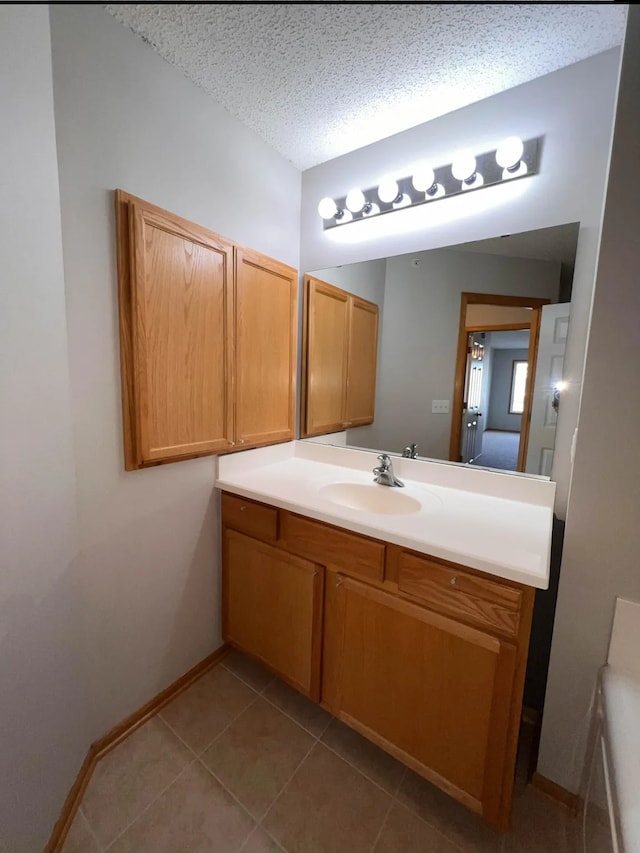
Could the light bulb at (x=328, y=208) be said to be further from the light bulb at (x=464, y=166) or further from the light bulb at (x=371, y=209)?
the light bulb at (x=464, y=166)

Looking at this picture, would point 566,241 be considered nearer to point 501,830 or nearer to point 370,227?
point 370,227

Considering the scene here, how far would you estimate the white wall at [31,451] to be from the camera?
2.69ft

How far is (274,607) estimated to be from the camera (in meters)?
1.39

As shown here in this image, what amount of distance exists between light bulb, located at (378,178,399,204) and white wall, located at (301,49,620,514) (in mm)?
62

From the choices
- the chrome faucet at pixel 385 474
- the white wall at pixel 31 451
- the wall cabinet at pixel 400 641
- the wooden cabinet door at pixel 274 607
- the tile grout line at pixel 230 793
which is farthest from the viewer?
the chrome faucet at pixel 385 474

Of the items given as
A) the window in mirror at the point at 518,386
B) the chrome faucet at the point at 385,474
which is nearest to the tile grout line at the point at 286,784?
the chrome faucet at the point at 385,474

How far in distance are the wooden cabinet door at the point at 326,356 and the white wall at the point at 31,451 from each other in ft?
3.64

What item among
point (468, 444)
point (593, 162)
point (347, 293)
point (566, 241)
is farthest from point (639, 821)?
point (347, 293)

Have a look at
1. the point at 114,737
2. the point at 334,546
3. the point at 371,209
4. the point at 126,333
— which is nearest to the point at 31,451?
the point at 126,333

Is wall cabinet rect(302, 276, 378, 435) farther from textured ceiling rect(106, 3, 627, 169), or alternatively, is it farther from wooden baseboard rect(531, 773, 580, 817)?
wooden baseboard rect(531, 773, 580, 817)

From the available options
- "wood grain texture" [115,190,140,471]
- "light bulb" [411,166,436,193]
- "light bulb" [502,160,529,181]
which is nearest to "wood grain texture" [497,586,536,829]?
"wood grain texture" [115,190,140,471]

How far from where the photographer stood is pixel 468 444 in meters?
1.51

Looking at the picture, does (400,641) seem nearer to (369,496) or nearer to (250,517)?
(369,496)

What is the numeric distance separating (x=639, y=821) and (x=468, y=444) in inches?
43.0
